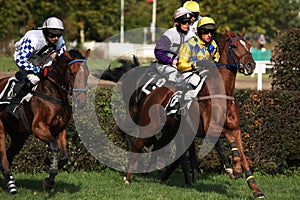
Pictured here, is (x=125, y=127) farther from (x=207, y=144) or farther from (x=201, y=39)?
(x=201, y=39)

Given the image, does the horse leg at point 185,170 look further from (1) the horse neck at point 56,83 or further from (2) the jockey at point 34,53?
(2) the jockey at point 34,53

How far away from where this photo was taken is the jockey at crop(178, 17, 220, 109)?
358 inches

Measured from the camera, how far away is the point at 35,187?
9.57 meters

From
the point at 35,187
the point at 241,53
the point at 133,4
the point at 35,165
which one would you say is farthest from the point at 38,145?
the point at 133,4

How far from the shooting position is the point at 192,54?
30.3 ft

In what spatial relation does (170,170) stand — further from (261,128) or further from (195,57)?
(195,57)

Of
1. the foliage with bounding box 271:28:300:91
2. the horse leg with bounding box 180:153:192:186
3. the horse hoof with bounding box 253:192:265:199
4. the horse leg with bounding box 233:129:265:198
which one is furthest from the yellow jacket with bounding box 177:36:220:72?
the foliage with bounding box 271:28:300:91

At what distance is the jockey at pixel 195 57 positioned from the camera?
358 inches

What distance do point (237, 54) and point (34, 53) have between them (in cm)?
280

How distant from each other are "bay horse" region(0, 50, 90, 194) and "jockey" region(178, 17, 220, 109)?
1451mm

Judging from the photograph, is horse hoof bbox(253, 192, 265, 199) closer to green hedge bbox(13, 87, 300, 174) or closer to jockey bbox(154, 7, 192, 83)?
jockey bbox(154, 7, 192, 83)

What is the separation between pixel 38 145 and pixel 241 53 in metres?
4.03

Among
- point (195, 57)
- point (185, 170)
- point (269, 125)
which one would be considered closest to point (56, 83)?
point (195, 57)

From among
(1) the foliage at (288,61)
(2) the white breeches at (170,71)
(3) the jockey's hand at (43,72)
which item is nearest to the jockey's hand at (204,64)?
(2) the white breeches at (170,71)
